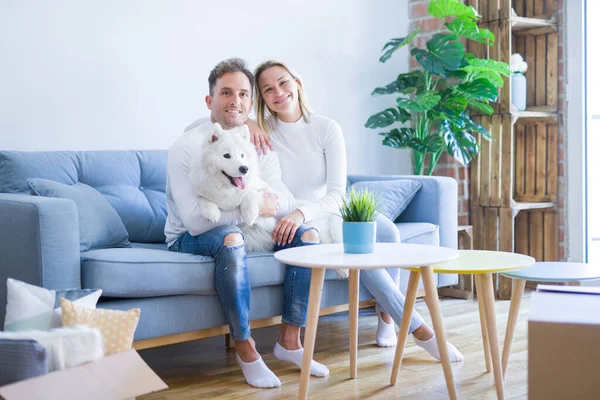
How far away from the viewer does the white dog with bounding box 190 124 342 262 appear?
2.38 metres

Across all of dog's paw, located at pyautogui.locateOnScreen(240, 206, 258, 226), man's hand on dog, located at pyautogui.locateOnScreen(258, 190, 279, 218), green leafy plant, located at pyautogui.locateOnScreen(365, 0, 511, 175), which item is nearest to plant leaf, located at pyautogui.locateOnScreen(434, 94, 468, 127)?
green leafy plant, located at pyautogui.locateOnScreen(365, 0, 511, 175)

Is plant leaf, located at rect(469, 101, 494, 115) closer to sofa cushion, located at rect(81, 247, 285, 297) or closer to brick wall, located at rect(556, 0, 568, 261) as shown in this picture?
brick wall, located at rect(556, 0, 568, 261)

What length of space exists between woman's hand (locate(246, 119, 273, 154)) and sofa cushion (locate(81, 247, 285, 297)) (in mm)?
426

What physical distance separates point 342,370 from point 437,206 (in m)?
1.00

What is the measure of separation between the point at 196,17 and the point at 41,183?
129 cm

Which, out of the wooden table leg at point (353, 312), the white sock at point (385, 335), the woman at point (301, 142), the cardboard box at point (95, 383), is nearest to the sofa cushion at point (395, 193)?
the woman at point (301, 142)

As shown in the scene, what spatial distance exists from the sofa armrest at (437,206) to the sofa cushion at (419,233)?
60 millimetres

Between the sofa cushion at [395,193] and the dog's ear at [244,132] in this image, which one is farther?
the sofa cushion at [395,193]

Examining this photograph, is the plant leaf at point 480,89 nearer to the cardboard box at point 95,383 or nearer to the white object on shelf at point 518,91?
the white object on shelf at point 518,91

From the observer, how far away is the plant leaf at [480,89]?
3654mm

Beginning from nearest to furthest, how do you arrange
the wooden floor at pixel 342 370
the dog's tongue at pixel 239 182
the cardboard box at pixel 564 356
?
the cardboard box at pixel 564 356
the wooden floor at pixel 342 370
the dog's tongue at pixel 239 182

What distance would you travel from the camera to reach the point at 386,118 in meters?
3.94

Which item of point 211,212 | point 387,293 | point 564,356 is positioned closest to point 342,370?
point 387,293

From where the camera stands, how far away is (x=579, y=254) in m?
4.01
